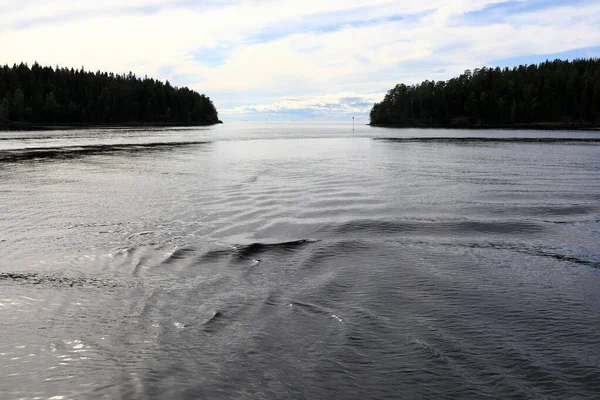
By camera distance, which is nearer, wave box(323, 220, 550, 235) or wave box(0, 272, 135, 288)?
wave box(0, 272, 135, 288)

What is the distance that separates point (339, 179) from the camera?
104 feet

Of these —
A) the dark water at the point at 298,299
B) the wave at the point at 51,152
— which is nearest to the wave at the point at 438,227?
the dark water at the point at 298,299

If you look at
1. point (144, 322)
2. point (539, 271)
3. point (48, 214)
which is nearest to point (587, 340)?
point (539, 271)

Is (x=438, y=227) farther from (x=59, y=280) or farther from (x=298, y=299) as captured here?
(x=59, y=280)

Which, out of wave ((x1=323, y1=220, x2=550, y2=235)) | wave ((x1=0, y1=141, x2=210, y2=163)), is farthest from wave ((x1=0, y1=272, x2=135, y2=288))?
wave ((x1=0, y1=141, x2=210, y2=163))

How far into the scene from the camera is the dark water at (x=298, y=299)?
6961mm

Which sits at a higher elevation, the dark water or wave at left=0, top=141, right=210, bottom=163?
wave at left=0, top=141, right=210, bottom=163

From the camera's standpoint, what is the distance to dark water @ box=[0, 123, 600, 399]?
6961 millimetres

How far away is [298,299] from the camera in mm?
9969

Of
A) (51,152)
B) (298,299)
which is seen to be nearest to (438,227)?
(298,299)

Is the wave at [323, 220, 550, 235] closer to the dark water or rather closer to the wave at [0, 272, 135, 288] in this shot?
the dark water

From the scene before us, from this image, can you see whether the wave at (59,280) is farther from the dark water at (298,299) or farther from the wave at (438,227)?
the wave at (438,227)

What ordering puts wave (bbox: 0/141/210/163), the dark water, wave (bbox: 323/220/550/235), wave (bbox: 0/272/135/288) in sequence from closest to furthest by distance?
the dark water, wave (bbox: 0/272/135/288), wave (bbox: 323/220/550/235), wave (bbox: 0/141/210/163)

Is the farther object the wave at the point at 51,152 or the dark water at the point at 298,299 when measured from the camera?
the wave at the point at 51,152
